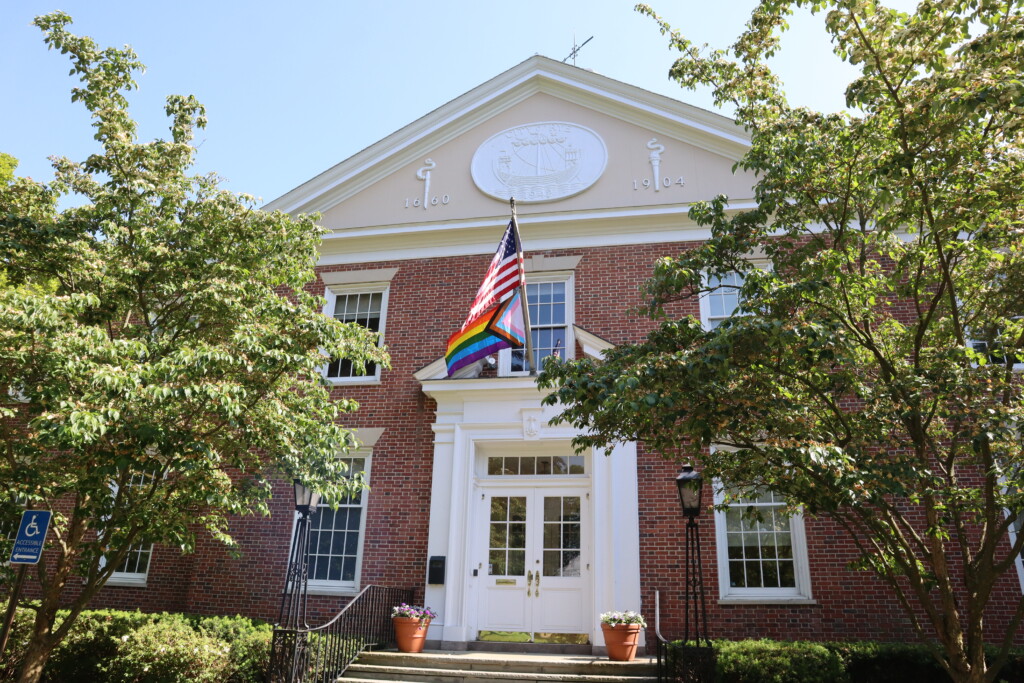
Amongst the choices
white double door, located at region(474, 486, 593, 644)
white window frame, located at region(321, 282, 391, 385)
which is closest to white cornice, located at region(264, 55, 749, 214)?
white window frame, located at region(321, 282, 391, 385)

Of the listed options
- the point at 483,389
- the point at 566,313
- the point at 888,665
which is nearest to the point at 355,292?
the point at 483,389

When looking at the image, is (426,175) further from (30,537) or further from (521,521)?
(30,537)

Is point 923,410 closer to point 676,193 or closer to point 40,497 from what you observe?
point 676,193

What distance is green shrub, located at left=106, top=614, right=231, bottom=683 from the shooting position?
8578 mm

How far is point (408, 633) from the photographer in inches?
388

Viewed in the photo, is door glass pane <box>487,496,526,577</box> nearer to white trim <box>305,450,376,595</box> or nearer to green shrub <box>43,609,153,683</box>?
white trim <box>305,450,376,595</box>

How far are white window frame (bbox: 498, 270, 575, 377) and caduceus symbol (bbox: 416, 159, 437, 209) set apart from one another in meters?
2.72

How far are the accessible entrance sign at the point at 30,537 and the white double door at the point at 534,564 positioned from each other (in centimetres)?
587

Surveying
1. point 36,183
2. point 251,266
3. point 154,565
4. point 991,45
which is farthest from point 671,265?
point 154,565

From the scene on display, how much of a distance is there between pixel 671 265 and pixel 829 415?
221 centimetres

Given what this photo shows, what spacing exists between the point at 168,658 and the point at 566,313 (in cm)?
763

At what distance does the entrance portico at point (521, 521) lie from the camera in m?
10.4

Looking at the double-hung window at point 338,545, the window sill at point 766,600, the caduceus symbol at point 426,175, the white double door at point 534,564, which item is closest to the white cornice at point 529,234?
the caduceus symbol at point 426,175

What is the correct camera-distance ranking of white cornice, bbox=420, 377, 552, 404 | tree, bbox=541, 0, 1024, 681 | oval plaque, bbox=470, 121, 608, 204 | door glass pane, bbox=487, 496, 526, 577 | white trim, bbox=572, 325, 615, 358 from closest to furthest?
tree, bbox=541, 0, 1024, 681 → door glass pane, bbox=487, 496, 526, 577 → white cornice, bbox=420, 377, 552, 404 → white trim, bbox=572, 325, 615, 358 → oval plaque, bbox=470, 121, 608, 204
